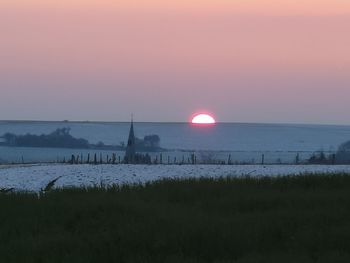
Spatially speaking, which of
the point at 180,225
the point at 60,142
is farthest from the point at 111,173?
the point at 60,142

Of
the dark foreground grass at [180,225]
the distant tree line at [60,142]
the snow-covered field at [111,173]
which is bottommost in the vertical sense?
the dark foreground grass at [180,225]

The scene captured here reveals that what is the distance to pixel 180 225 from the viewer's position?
11.4 meters

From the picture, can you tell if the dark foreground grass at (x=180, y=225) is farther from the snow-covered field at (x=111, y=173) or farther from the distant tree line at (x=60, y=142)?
the distant tree line at (x=60, y=142)

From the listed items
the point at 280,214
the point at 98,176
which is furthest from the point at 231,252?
the point at 98,176

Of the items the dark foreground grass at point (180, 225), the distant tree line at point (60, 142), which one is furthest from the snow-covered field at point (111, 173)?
the distant tree line at point (60, 142)

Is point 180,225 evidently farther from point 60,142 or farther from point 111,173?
point 60,142

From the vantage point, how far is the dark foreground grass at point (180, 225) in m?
10.2

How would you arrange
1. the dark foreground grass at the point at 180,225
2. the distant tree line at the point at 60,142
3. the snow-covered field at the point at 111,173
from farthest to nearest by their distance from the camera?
the distant tree line at the point at 60,142
the snow-covered field at the point at 111,173
the dark foreground grass at the point at 180,225

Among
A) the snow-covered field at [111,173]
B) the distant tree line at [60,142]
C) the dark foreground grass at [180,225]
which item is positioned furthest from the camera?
the distant tree line at [60,142]

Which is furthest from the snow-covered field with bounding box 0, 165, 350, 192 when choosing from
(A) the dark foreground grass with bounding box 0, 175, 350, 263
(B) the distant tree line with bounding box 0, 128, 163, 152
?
(B) the distant tree line with bounding box 0, 128, 163, 152

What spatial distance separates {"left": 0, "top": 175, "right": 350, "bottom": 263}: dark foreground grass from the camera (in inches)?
400

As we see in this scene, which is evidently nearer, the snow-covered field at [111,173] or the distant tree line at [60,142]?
the snow-covered field at [111,173]

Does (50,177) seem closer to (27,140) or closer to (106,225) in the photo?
(106,225)

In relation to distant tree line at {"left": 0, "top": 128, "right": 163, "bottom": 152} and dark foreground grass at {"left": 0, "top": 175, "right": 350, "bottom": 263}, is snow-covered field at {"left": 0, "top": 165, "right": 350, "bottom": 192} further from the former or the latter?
distant tree line at {"left": 0, "top": 128, "right": 163, "bottom": 152}
